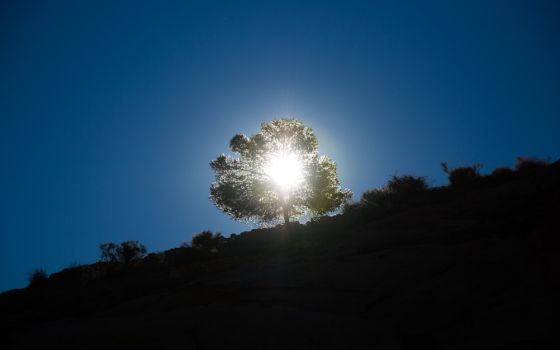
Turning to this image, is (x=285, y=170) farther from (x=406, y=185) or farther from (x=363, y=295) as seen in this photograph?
(x=363, y=295)

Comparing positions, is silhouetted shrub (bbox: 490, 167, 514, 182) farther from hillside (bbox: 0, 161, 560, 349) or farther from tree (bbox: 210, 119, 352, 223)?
tree (bbox: 210, 119, 352, 223)

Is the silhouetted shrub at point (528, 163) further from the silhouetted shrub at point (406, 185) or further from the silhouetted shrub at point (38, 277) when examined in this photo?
the silhouetted shrub at point (38, 277)

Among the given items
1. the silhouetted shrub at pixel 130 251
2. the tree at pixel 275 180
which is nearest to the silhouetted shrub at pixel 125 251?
the silhouetted shrub at pixel 130 251

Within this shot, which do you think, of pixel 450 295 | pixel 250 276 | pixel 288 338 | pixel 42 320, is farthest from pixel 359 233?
pixel 42 320

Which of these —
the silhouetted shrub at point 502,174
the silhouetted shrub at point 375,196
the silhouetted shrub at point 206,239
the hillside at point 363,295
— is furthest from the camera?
the silhouetted shrub at point 206,239

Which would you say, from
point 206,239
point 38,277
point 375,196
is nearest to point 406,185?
point 375,196

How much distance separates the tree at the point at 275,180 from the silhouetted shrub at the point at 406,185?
11.1 m

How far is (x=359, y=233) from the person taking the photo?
38.1 ft

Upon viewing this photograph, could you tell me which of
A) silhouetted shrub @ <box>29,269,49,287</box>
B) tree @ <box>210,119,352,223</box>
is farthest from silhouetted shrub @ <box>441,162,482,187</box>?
silhouetted shrub @ <box>29,269,49,287</box>

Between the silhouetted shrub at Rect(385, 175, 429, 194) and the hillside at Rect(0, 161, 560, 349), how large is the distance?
6.63 metres

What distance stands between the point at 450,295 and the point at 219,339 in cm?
392

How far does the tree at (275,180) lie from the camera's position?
31859 mm

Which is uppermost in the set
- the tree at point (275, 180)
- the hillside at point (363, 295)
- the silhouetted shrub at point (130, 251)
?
the tree at point (275, 180)

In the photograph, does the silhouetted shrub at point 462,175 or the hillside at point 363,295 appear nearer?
the hillside at point 363,295
